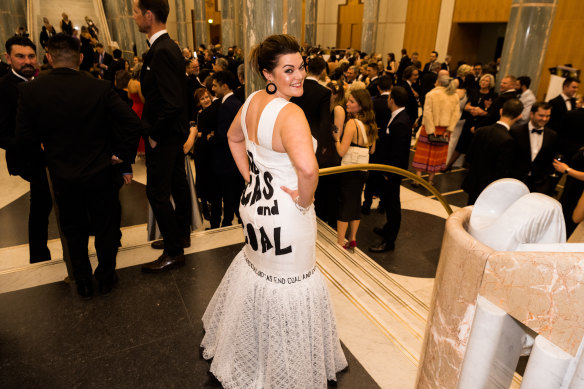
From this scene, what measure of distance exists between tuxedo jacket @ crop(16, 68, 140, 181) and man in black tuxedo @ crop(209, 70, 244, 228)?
1249 millimetres

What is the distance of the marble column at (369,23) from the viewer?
1650cm

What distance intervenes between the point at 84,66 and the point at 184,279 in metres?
10.2

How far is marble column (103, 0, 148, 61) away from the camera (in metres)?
18.2

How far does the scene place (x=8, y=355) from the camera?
238cm

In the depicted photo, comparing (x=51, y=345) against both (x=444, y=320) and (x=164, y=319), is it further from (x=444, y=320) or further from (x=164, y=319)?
(x=444, y=320)

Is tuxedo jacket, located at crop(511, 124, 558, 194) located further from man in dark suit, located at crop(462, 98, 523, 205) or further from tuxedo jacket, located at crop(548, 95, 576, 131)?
tuxedo jacket, located at crop(548, 95, 576, 131)

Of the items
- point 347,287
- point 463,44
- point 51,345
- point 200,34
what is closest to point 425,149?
point 347,287

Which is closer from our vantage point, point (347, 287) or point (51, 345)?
point (51, 345)

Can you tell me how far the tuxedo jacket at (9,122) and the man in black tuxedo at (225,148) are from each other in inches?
65.9

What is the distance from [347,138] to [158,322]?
8.33 feet

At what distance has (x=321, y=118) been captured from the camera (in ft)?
13.9

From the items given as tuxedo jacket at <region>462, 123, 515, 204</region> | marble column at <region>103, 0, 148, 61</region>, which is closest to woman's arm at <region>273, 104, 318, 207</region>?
tuxedo jacket at <region>462, 123, 515, 204</region>

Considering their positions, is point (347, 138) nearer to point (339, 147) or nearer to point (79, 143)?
point (339, 147)

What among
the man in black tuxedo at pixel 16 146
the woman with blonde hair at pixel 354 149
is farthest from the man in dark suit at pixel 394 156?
the man in black tuxedo at pixel 16 146
